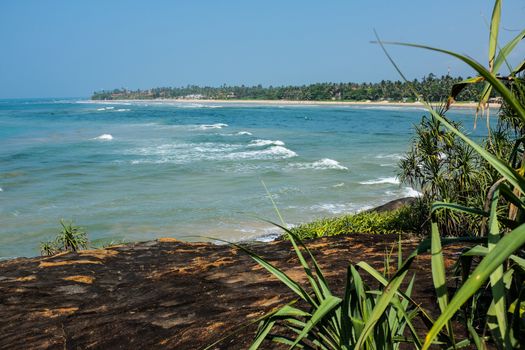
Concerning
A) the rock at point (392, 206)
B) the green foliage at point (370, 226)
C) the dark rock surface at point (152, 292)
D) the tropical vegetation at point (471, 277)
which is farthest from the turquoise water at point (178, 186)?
the tropical vegetation at point (471, 277)

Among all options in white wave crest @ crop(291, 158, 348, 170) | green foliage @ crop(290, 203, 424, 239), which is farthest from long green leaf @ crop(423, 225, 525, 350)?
white wave crest @ crop(291, 158, 348, 170)

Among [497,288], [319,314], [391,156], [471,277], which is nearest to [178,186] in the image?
[391,156]

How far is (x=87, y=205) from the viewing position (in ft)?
57.0

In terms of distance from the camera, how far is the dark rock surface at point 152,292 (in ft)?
13.1

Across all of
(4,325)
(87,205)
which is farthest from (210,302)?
(87,205)

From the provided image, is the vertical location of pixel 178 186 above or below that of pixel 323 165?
below

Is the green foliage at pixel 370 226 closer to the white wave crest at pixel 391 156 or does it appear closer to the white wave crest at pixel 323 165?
the white wave crest at pixel 323 165

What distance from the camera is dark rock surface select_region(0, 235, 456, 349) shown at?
3.99 m

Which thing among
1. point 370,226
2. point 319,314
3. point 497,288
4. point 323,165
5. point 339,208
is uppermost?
point 497,288

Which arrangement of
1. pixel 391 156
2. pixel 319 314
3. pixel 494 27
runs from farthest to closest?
pixel 391 156, pixel 319 314, pixel 494 27

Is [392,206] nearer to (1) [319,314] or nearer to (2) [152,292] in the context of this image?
(2) [152,292]

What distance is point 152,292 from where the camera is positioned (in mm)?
5121

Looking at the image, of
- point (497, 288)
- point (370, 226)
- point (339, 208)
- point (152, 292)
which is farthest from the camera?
point (339, 208)

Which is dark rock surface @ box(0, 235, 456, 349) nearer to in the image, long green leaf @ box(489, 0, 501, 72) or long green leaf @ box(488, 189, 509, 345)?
long green leaf @ box(488, 189, 509, 345)
